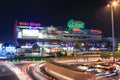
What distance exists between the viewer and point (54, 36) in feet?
538

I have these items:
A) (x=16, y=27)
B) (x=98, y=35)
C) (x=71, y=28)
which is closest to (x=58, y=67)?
(x=16, y=27)

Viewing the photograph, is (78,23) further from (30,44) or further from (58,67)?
(58,67)

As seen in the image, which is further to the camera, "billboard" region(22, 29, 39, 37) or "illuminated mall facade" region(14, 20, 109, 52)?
"illuminated mall facade" region(14, 20, 109, 52)

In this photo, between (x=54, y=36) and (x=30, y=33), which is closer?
(x=30, y=33)

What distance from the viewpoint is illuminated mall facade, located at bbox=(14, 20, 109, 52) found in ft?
478

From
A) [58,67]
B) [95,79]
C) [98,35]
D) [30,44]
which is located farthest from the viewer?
[98,35]

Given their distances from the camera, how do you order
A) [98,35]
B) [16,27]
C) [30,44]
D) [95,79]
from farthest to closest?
1. [98,35]
2. [30,44]
3. [16,27]
4. [95,79]

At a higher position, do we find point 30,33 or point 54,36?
point 30,33

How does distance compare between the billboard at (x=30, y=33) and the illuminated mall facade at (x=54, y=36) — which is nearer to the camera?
the billboard at (x=30, y=33)

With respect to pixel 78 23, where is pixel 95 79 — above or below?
below

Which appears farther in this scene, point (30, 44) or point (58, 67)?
point (30, 44)

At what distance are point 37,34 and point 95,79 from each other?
128m

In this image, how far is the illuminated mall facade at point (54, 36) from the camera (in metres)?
146

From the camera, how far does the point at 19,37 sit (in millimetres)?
144750
